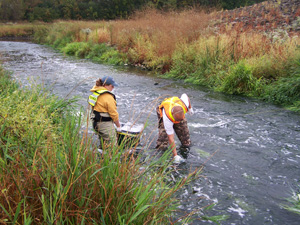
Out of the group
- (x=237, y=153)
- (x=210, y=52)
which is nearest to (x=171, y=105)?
(x=237, y=153)

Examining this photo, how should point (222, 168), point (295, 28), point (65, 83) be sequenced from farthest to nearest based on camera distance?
point (295, 28)
point (65, 83)
point (222, 168)

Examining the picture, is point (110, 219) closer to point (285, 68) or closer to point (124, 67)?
point (285, 68)

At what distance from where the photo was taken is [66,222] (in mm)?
2379

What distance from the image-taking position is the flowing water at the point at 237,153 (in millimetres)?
3824

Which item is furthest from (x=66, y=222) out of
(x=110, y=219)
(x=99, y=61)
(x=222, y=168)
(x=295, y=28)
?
(x=99, y=61)

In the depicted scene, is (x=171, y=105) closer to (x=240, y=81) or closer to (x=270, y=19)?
(x=240, y=81)

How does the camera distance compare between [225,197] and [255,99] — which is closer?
[225,197]

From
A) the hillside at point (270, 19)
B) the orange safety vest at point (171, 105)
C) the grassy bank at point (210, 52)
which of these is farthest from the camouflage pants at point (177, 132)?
the hillside at point (270, 19)

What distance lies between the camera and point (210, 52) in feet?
37.9

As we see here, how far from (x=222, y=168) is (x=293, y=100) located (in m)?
4.73

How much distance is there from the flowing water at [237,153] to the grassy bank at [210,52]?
805 mm

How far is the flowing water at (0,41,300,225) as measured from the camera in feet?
12.5

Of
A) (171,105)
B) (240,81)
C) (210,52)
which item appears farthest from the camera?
(210,52)

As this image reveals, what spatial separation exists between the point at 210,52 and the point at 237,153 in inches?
277
